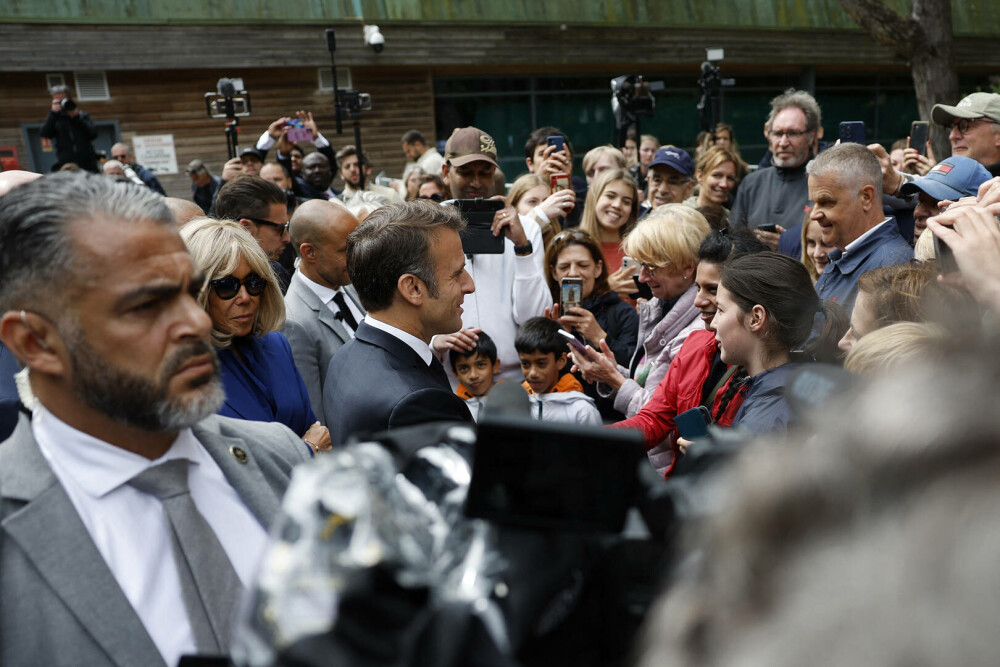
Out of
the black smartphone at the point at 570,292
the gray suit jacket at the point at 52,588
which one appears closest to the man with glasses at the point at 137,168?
the black smartphone at the point at 570,292

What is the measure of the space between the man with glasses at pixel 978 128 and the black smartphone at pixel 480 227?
238 centimetres

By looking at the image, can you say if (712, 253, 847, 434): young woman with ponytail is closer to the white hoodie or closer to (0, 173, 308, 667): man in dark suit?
the white hoodie

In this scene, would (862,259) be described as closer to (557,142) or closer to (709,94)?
(557,142)

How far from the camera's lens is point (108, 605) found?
3.99 ft

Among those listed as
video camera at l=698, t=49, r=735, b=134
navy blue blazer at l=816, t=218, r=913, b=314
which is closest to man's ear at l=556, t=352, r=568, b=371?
navy blue blazer at l=816, t=218, r=913, b=314

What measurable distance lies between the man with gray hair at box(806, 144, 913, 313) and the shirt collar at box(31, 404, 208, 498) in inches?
114

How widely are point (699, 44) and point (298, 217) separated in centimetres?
1401

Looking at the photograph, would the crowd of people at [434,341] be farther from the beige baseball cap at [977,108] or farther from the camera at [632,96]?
the camera at [632,96]

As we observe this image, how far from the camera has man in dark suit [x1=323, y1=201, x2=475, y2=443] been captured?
2.33m

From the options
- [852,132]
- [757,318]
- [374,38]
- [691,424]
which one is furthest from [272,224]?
[374,38]

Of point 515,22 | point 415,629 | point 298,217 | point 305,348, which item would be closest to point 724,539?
point 415,629

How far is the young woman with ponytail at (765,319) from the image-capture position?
254cm

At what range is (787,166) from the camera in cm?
494

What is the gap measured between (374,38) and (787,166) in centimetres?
973
